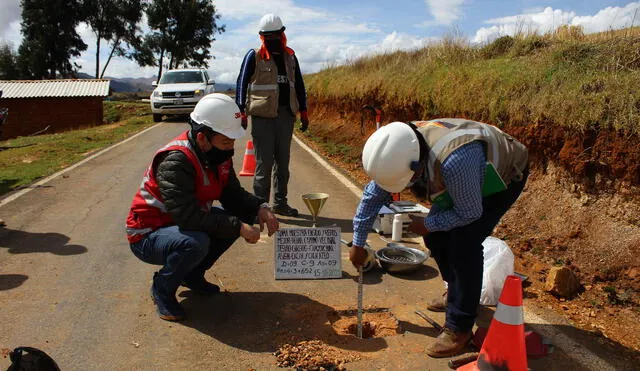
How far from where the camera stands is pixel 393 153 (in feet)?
9.32

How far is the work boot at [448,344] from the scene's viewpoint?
3.31m

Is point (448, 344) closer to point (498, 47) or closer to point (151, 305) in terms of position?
point (151, 305)

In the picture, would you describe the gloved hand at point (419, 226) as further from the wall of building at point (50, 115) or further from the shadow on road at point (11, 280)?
the wall of building at point (50, 115)

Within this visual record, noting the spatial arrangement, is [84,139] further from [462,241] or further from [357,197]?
[462,241]

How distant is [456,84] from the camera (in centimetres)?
932

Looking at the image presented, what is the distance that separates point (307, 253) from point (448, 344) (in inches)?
63.0

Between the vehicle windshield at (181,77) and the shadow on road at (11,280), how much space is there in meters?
16.4

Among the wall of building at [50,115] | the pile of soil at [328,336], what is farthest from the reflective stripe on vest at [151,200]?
the wall of building at [50,115]

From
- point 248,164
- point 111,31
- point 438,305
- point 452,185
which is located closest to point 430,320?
point 438,305

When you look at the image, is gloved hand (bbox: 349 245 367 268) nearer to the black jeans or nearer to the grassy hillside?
the black jeans

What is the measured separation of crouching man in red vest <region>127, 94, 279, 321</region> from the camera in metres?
3.49

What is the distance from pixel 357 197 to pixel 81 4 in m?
47.2

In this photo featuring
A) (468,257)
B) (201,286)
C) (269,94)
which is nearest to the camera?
(468,257)

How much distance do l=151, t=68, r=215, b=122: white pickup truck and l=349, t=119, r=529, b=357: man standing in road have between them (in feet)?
55.1
